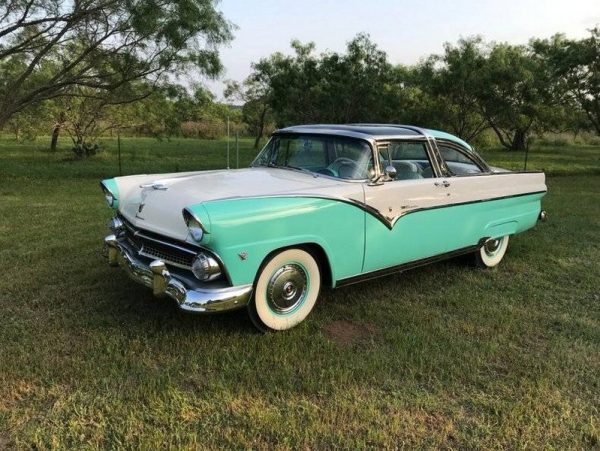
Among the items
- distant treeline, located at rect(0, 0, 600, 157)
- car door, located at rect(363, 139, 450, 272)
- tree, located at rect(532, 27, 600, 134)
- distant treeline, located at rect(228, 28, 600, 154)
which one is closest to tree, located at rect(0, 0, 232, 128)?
distant treeline, located at rect(0, 0, 600, 157)

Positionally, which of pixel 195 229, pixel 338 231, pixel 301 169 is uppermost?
pixel 301 169

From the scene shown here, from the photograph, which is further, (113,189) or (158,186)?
(113,189)

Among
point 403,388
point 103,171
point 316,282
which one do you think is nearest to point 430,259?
point 316,282

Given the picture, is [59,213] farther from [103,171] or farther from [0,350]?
[103,171]

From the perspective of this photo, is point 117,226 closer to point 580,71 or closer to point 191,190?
point 191,190

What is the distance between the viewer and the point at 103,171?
49.0ft

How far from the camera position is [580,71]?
18.3 meters

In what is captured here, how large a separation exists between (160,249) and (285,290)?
93 cm

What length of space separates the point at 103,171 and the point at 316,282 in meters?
12.7

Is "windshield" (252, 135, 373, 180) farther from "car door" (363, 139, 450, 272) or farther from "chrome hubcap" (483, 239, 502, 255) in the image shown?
"chrome hubcap" (483, 239, 502, 255)

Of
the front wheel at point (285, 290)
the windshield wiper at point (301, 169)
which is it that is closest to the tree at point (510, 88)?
the windshield wiper at point (301, 169)

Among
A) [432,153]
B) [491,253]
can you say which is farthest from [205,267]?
[491,253]

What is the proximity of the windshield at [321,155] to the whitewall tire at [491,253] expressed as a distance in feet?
6.20

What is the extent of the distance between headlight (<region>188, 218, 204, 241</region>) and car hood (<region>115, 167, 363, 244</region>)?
0.17 m
